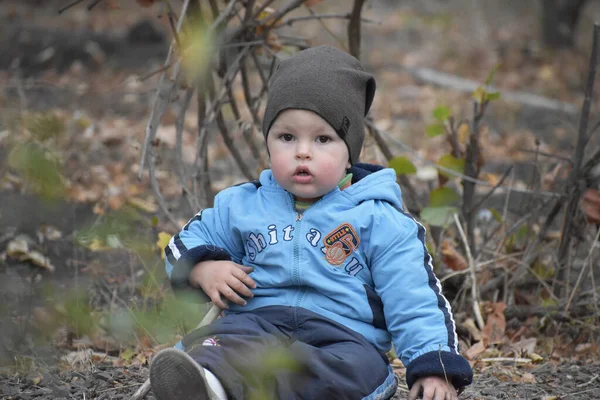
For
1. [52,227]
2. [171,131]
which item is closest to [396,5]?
[171,131]

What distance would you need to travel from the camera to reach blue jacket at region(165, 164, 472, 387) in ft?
7.04

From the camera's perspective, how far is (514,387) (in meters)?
2.71

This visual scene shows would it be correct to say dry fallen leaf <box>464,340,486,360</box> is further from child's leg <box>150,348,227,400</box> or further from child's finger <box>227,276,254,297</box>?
child's leg <box>150,348,227,400</box>

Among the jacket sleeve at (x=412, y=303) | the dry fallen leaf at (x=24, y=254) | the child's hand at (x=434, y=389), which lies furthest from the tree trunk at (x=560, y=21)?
the child's hand at (x=434, y=389)

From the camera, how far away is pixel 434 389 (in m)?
2.06

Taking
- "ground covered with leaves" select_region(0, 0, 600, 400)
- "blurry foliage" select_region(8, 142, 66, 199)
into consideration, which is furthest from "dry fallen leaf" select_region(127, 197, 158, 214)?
"blurry foliage" select_region(8, 142, 66, 199)

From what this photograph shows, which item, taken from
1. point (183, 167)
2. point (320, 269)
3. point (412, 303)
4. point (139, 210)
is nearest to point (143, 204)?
point (139, 210)

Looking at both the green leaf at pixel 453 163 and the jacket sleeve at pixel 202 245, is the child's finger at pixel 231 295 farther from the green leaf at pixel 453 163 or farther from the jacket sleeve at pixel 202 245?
the green leaf at pixel 453 163

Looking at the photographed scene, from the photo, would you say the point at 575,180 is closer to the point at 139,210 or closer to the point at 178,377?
the point at 178,377

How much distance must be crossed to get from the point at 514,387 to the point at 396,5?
13.7m

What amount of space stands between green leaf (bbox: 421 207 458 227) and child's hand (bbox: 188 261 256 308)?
48.9 inches

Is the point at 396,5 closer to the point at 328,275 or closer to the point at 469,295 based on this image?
the point at 469,295

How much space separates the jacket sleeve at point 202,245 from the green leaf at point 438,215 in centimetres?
115

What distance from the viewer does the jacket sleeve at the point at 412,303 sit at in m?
2.07
